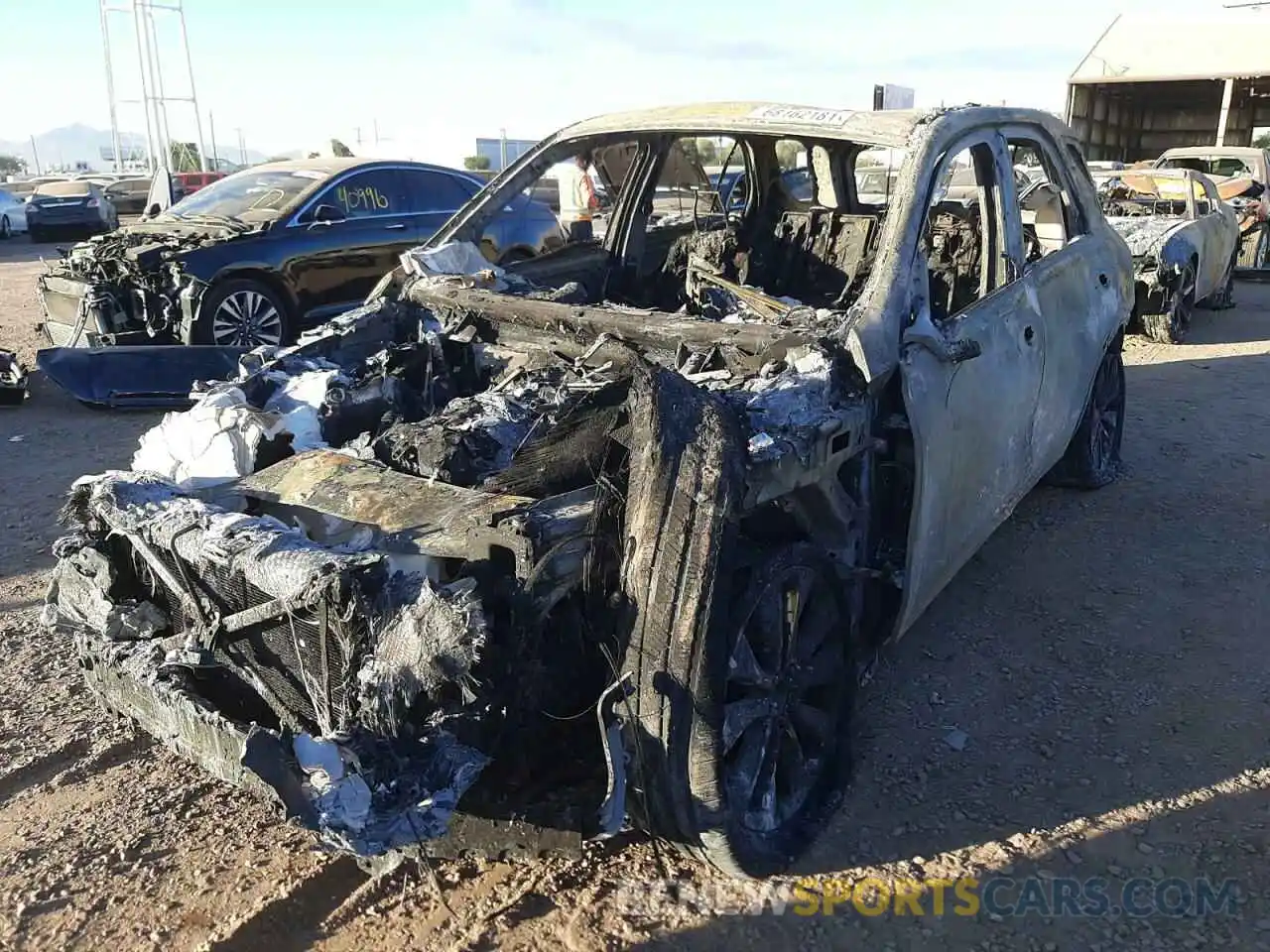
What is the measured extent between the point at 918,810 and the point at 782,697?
0.59 m

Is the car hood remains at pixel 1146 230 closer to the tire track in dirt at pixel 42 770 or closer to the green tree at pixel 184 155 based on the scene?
the tire track in dirt at pixel 42 770

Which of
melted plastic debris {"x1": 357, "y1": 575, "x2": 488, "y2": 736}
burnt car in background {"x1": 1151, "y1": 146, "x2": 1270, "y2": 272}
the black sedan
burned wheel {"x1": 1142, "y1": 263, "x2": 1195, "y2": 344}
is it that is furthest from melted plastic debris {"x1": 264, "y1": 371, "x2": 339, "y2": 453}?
the black sedan

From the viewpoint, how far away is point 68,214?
19.7 m

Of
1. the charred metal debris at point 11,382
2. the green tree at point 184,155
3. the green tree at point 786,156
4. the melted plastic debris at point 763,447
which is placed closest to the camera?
the melted plastic debris at point 763,447

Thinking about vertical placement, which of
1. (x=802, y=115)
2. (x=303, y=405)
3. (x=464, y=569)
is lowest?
(x=464, y=569)

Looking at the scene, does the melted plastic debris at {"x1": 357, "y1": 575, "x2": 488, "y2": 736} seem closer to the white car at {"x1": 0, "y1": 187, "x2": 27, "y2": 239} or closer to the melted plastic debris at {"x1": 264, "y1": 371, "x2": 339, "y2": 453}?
the melted plastic debris at {"x1": 264, "y1": 371, "x2": 339, "y2": 453}

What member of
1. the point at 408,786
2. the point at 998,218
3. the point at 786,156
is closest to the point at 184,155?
the point at 786,156

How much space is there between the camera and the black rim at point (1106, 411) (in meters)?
5.15

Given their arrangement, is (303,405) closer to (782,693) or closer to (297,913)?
(297,913)

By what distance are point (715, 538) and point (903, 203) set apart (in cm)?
155

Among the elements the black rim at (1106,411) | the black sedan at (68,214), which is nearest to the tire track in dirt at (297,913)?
the black rim at (1106,411)

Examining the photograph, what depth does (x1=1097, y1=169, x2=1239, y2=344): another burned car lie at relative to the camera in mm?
9203

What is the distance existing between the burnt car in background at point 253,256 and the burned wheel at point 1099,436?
12.7ft

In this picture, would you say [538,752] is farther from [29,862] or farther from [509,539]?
[29,862]
